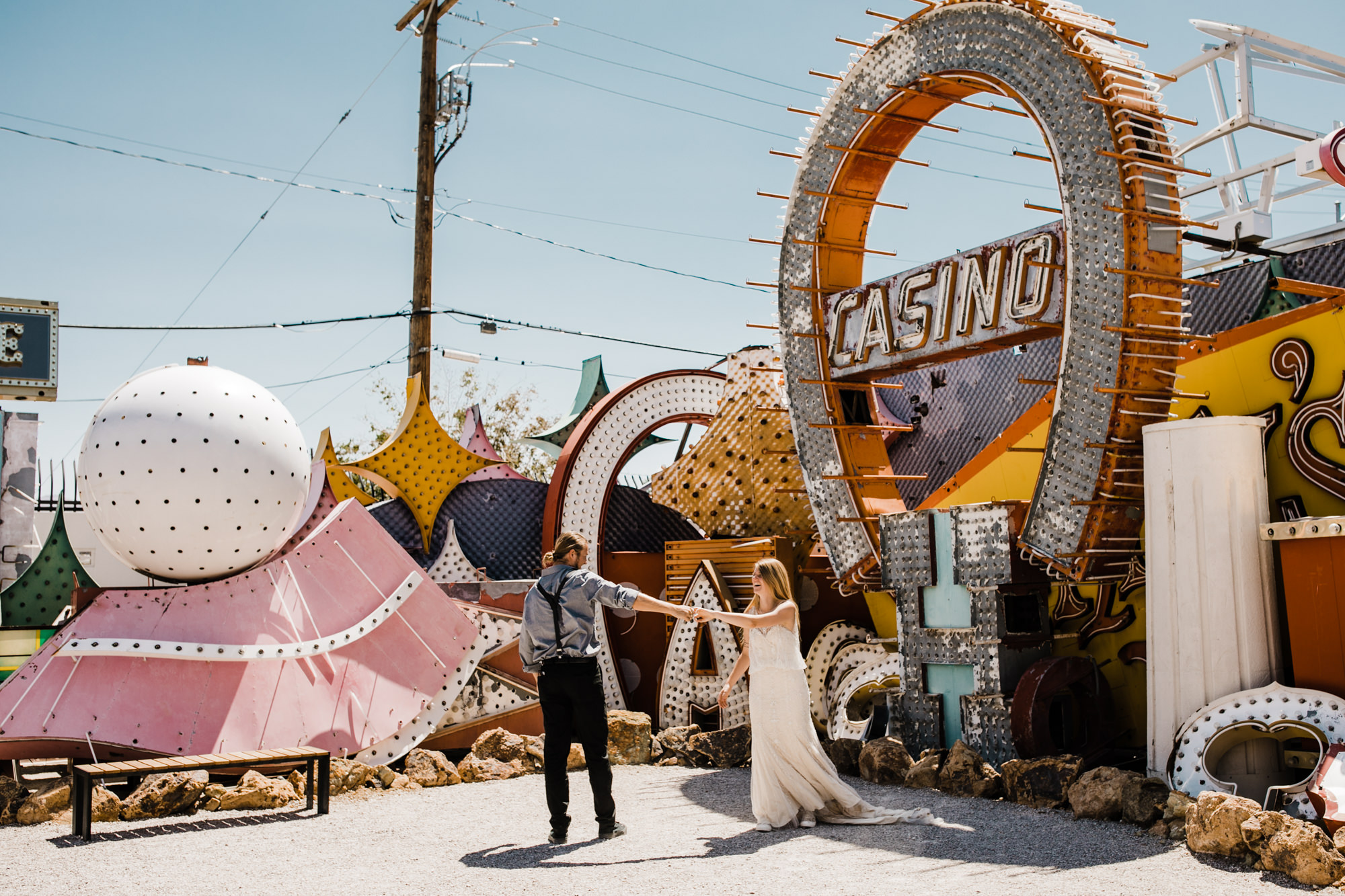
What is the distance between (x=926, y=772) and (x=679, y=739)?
7.72ft

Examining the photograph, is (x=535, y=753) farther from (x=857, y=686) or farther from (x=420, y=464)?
(x=420, y=464)

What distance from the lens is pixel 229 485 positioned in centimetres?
749

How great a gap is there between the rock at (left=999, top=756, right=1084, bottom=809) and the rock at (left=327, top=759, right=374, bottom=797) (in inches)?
164

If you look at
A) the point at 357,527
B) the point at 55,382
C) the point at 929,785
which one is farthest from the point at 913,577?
the point at 55,382

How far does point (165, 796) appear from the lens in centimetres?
676

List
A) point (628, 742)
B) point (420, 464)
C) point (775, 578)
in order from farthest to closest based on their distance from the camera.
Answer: point (420, 464) < point (628, 742) < point (775, 578)

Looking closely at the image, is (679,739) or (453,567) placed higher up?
(453,567)

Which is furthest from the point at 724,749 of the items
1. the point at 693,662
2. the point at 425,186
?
the point at 425,186

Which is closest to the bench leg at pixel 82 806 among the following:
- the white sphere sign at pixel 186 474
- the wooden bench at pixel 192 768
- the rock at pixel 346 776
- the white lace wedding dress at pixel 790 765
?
the wooden bench at pixel 192 768

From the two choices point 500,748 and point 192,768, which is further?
point 500,748

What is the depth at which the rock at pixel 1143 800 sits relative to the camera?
19.1 feet

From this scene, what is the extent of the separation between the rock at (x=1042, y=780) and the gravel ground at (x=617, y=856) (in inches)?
4.0

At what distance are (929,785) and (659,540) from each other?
5.16 m

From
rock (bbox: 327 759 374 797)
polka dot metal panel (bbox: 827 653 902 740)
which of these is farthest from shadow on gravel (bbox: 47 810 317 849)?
polka dot metal panel (bbox: 827 653 902 740)
